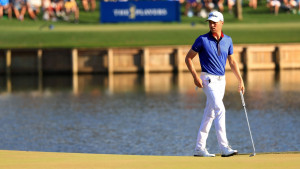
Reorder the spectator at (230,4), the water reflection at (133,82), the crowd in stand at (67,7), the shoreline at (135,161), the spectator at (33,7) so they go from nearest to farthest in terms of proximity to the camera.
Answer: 1. the shoreline at (135,161)
2. the water reflection at (133,82)
3. the crowd in stand at (67,7)
4. the spectator at (33,7)
5. the spectator at (230,4)

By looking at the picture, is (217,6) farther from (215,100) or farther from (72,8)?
(215,100)

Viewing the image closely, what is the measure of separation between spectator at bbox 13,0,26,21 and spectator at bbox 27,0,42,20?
37cm

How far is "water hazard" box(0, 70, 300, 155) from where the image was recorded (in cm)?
2166

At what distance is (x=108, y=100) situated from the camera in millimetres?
33000

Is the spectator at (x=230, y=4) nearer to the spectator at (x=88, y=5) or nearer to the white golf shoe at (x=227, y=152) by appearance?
the spectator at (x=88, y=5)

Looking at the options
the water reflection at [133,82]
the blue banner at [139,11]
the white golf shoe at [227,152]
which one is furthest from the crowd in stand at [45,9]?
the white golf shoe at [227,152]

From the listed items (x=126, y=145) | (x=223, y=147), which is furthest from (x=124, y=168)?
(x=126, y=145)

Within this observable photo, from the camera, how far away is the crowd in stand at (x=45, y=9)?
56.2 m

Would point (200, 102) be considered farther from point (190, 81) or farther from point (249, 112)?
point (190, 81)

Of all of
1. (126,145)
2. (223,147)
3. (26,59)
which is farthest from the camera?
(26,59)

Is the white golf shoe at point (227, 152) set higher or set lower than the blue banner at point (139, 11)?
lower

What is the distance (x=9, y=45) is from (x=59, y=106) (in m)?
18.8

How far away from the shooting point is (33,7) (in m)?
57.2

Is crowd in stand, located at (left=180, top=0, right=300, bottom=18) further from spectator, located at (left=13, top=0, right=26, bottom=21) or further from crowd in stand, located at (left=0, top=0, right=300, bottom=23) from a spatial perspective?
spectator, located at (left=13, top=0, right=26, bottom=21)
